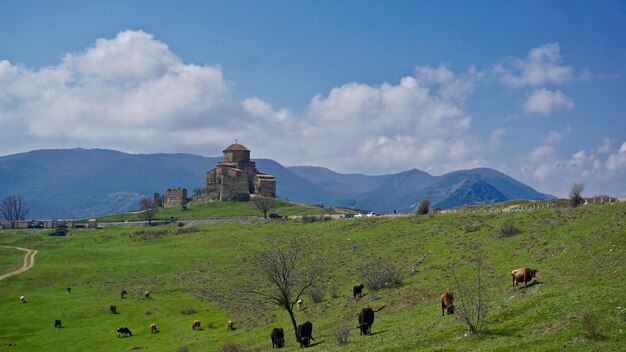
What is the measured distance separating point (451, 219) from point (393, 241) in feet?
32.3

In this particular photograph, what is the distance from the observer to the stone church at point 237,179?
5787 inches

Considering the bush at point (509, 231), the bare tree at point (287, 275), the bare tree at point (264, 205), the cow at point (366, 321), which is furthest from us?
the bare tree at point (264, 205)

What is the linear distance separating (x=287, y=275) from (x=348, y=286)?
13369 millimetres

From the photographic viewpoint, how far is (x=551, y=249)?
37875 mm

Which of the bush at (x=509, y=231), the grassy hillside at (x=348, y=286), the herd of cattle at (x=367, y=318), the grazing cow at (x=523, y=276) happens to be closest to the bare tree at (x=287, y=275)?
the herd of cattle at (x=367, y=318)

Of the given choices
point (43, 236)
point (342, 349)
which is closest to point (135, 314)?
point (342, 349)

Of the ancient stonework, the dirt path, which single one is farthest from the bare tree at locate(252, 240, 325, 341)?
the ancient stonework

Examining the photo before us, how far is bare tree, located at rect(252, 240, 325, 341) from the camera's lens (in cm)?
3681

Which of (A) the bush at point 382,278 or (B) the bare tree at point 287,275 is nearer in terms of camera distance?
(B) the bare tree at point 287,275

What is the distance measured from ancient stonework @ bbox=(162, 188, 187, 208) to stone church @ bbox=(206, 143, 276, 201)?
675 centimetres

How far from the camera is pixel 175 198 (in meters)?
153

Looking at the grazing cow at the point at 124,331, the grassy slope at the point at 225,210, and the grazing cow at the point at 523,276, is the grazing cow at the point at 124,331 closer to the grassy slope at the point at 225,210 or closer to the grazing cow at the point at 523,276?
the grazing cow at the point at 523,276

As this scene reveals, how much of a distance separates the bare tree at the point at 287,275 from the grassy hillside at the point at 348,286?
1.57m

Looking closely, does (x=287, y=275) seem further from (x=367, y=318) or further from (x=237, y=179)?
(x=237, y=179)
